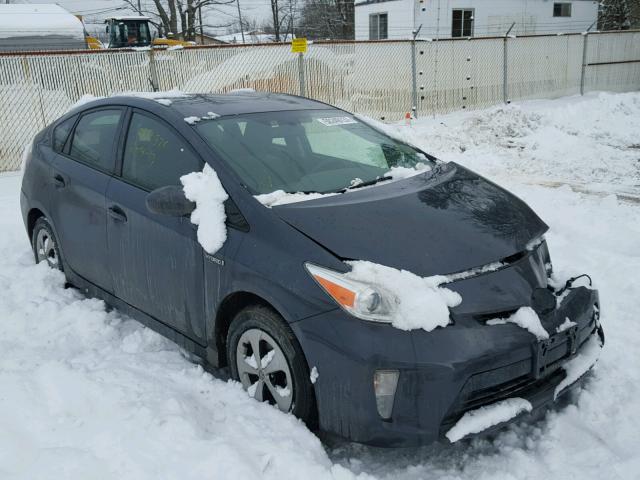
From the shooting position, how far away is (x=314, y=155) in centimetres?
376

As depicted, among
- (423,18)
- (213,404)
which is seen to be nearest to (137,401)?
(213,404)

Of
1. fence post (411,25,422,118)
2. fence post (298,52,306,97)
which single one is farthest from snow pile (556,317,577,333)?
fence post (411,25,422,118)

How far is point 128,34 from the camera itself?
28.2 meters

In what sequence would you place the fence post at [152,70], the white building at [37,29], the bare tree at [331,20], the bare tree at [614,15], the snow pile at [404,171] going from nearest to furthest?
the snow pile at [404,171]
the fence post at [152,70]
the white building at [37,29]
the bare tree at [614,15]
the bare tree at [331,20]

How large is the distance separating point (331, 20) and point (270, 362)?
4872 cm

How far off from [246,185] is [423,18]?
26.4 m

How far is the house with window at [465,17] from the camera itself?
2728cm

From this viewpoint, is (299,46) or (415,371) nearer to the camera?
(415,371)

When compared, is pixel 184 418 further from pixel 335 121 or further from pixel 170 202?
pixel 335 121

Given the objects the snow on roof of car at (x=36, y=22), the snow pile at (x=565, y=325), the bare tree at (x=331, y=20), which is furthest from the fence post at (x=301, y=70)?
the bare tree at (x=331, y=20)

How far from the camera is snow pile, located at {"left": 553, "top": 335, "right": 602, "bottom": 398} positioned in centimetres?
285

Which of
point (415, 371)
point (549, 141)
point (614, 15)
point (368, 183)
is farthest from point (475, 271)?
point (614, 15)

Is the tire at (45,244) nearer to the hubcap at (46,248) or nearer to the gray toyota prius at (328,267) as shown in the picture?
the hubcap at (46,248)

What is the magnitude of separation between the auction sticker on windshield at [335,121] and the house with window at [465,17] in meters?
23.8
